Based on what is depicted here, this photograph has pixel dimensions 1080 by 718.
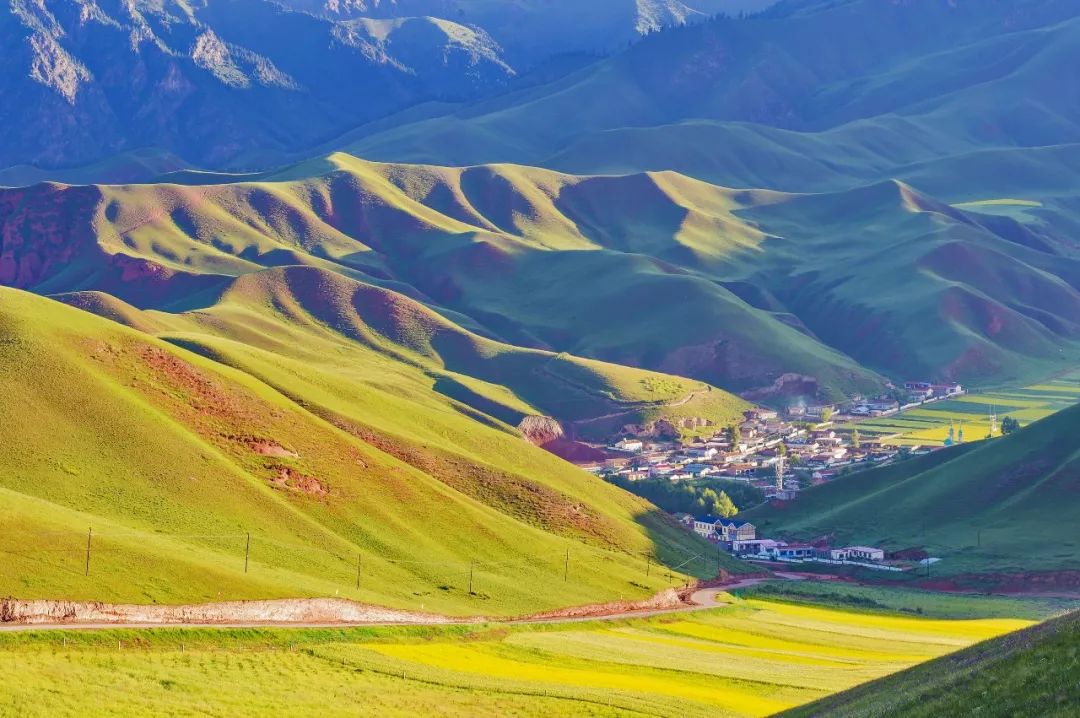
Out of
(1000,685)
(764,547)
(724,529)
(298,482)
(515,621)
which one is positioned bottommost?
(1000,685)

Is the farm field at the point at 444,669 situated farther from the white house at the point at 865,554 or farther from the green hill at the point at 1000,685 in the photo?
the white house at the point at 865,554

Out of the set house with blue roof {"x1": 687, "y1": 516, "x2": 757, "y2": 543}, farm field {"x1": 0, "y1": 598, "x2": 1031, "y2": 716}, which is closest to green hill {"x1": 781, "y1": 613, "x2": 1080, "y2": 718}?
farm field {"x1": 0, "y1": 598, "x2": 1031, "y2": 716}

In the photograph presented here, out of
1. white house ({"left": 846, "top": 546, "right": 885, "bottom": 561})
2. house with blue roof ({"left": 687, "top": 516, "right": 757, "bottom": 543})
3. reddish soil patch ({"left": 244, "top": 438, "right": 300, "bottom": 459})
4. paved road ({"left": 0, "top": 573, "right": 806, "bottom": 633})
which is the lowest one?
paved road ({"left": 0, "top": 573, "right": 806, "bottom": 633})

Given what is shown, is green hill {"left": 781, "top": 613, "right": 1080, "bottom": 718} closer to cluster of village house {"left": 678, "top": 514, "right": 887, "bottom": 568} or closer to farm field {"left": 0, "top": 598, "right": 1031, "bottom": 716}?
farm field {"left": 0, "top": 598, "right": 1031, "bottom": 716}

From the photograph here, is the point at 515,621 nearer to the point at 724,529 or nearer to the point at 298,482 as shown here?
the point at 298,482

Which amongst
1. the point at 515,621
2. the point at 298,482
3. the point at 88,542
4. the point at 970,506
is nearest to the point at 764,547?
the point at 970,506

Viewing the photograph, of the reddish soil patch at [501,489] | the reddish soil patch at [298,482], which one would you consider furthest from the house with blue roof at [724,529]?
the reddish soil patch at [298,482]

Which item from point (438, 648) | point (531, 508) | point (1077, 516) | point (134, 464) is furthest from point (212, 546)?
point (1077, 516)
